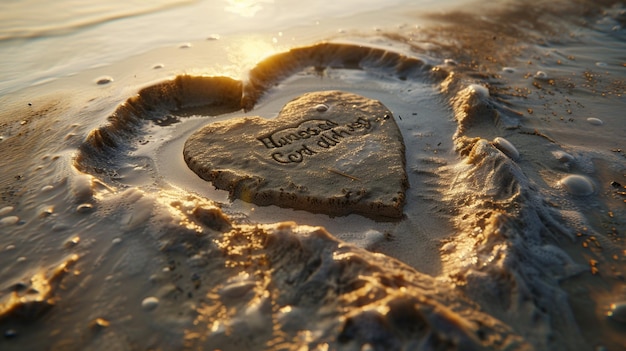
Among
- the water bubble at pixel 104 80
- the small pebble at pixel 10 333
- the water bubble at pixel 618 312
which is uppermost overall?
the water bubble at pixel 104 80

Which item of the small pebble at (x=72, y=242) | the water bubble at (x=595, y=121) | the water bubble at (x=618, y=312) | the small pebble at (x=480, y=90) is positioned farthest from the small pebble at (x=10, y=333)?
the water bubble at (x=595, y=121)

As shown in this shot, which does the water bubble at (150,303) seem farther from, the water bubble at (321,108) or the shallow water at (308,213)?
the water bubble at (321,108)

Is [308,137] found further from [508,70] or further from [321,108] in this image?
[508,70]

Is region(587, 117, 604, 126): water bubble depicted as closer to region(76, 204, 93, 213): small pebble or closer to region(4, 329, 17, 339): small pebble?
region(76, 204, 93, 213): small pebble

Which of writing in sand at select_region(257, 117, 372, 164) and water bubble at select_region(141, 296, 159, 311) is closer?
water bubble at select_region(141, 296, 159, 311)

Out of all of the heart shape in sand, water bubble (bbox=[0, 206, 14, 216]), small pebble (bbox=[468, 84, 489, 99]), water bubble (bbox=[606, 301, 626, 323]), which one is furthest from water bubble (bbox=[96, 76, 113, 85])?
water bubble (bbox=[606, 301, 626, 323])

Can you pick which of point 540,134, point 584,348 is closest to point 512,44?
point 540,134
